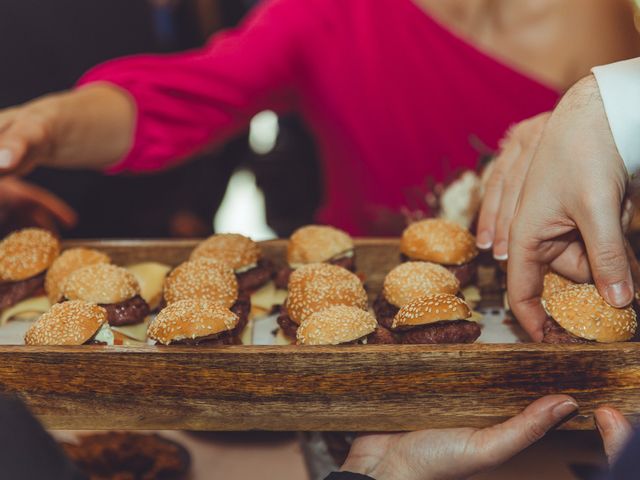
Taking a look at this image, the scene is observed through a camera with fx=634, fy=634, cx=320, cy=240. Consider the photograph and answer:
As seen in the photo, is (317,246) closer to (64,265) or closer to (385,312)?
(385,312)

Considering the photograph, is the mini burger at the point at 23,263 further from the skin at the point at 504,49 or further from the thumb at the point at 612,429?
the thumb at the point at 612,429

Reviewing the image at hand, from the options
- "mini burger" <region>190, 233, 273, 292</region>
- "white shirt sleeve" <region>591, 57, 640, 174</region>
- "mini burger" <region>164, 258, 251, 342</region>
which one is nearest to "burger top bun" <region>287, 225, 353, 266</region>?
"mini burger" <region>190, 233, 273, 292</region>

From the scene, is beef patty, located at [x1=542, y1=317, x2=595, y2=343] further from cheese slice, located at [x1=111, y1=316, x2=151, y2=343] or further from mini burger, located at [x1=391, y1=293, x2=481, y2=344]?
cheese slice, located at [x1=111, y1=316, x2=151, y2=343]

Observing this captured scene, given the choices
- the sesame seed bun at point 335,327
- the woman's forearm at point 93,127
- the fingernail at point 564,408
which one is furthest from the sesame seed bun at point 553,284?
the woman's forearm at point 93,127

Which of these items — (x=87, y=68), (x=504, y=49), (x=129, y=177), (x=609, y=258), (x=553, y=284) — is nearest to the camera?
(x=609, y=258)

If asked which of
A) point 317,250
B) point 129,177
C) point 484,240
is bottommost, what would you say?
point 129,177

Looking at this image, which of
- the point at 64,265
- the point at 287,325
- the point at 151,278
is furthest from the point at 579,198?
the point at 64,265

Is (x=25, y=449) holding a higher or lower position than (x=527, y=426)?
A: higher

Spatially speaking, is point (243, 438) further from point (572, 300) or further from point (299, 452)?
point (572, 300)
